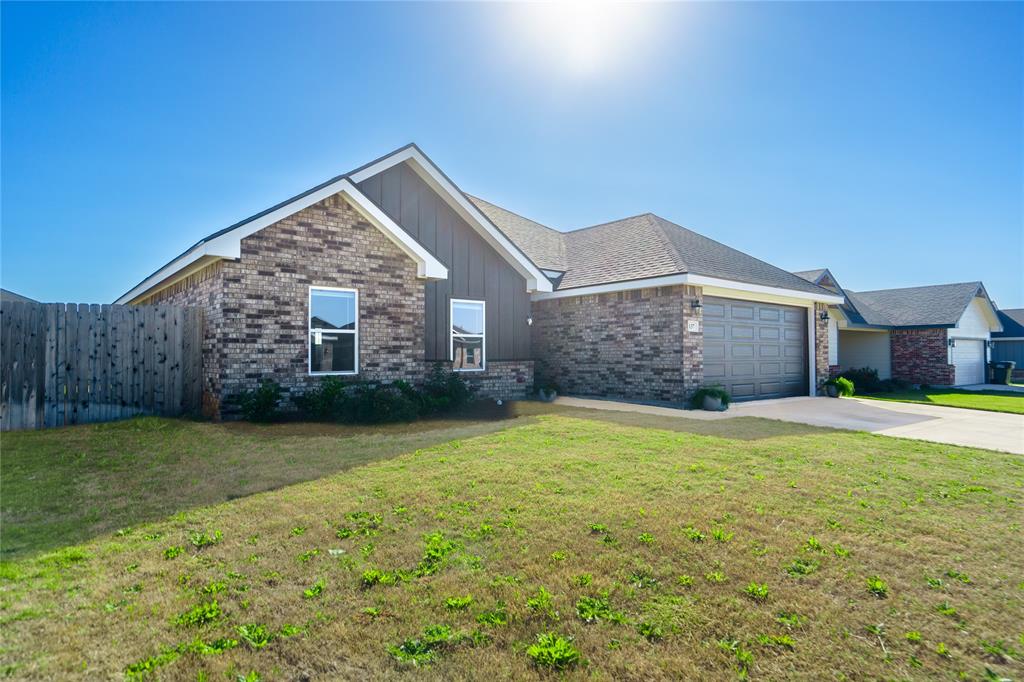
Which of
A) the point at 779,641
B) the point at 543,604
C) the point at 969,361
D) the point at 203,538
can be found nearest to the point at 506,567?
the point at 543,604

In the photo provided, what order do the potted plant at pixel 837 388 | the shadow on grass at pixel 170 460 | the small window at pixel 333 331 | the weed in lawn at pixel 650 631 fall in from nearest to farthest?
the weed in lawn at pixel 650 631 → the shadow on grass at pixel 170 460 → the small window at pixel 333 331 → the potted plant at pixel 837 388

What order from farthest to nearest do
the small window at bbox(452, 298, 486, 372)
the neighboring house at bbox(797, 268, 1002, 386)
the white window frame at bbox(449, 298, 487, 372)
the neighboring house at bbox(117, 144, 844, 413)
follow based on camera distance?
the neighboring house at bbox(797, 268, 1002, 386) < the small window at bbox(452, 298, 486, 372) < the white window frame at bbox(449, 298, 487, 372) < the neighboring house at bbox(117, 144, 844, 413)

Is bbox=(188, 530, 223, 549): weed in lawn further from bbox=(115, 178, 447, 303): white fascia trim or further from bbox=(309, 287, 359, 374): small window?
bbox=(115, 178, 447, 303): white fascia trim

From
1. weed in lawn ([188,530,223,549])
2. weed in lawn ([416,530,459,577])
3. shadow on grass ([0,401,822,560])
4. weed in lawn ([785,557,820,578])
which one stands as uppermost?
shadow on grass ([0,401,822,560])

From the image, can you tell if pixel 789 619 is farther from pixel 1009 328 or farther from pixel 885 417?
pixel 1009 328

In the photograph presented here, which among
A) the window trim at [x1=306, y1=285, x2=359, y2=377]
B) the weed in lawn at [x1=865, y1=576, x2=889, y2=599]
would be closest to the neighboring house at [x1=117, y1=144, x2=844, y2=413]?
the window trim at [x1=306, y1=285, x2=359, y2=377]

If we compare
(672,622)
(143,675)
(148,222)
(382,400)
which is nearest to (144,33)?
(148,222)

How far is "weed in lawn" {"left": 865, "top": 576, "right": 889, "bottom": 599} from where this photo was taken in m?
3.16

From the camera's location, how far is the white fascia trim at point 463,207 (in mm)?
12820

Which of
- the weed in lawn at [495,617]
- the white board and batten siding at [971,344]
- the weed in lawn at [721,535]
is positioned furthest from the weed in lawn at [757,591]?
the white board and batten siding at [971,344]

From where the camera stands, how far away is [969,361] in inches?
977

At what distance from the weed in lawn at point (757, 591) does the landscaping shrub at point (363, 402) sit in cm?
733

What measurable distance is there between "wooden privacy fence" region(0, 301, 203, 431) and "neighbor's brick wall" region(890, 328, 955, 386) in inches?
1127

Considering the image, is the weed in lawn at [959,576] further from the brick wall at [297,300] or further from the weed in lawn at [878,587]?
the brick wall at [297,300]
